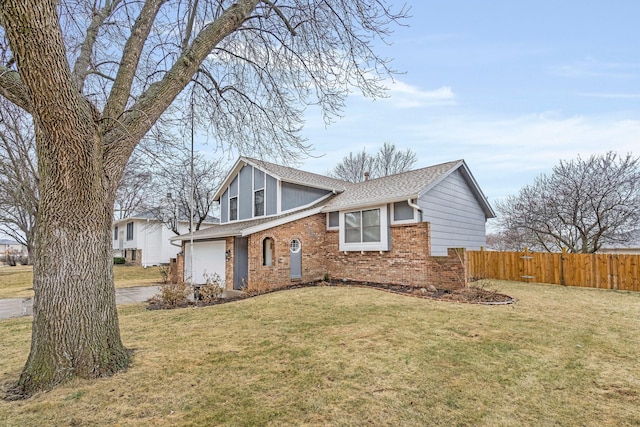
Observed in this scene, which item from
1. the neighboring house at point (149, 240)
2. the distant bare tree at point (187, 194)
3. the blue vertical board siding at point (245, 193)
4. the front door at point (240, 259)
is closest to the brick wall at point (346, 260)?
the front door at point (240, 259)

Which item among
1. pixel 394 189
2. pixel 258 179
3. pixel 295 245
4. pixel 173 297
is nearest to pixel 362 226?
pixel 394 189

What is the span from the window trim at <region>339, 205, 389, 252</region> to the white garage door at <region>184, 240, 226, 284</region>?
500 centimetres

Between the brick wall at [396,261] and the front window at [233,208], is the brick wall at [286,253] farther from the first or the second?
the front window at [233,208]

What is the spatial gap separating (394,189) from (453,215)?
2926 mm

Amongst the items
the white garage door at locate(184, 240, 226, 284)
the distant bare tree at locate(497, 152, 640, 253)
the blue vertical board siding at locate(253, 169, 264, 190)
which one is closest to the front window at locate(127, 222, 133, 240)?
the white garage door at locate(184, 240, 226, 284)

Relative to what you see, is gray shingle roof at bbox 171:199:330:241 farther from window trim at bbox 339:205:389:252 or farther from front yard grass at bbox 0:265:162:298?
front yard grass at bbox 0:265:162:298

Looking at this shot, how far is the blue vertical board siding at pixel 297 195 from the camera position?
14.6m

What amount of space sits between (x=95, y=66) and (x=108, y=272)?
4.21 metres

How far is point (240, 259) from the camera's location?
13.2 meters

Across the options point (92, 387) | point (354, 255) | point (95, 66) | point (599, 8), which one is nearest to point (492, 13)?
point (599, 8)

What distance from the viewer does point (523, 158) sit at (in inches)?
781

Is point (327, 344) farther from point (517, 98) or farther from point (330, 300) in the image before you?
point (517, 98)

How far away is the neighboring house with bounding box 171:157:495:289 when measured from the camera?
11242mm

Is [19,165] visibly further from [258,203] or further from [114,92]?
[114,92]
